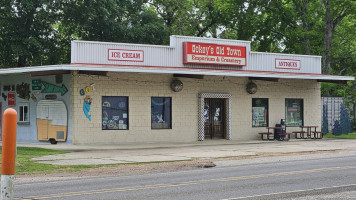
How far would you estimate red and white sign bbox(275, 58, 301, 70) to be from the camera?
30.9m

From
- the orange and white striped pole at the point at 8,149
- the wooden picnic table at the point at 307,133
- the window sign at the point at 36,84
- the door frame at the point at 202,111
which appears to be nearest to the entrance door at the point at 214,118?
the door frame at the point at 202,111

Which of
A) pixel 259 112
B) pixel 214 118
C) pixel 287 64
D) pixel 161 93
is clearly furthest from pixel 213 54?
pixel 287 64

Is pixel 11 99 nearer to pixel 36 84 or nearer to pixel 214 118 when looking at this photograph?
pixel 36 84

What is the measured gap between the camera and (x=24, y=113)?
89.8ft

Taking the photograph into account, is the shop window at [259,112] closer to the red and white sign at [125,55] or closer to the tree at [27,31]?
the red and white sign at [125,55]

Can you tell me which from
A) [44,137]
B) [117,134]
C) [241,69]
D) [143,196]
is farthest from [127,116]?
[143,196]

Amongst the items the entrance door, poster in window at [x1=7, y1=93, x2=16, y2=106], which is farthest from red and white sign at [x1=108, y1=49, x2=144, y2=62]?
poster in window at [x1=7, y1=93, x2=16, y2=106]

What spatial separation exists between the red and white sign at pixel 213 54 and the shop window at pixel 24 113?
25.5 ft

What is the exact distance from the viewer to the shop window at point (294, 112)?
103ft

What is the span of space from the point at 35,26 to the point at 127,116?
17778 millimetres

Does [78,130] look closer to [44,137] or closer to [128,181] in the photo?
[44,137]

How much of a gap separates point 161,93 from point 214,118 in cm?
371

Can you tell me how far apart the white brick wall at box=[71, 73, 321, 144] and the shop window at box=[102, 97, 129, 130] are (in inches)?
7.8

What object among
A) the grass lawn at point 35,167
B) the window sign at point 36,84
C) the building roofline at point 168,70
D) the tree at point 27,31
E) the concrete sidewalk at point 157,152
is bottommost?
the grass lawn at point 35,167
